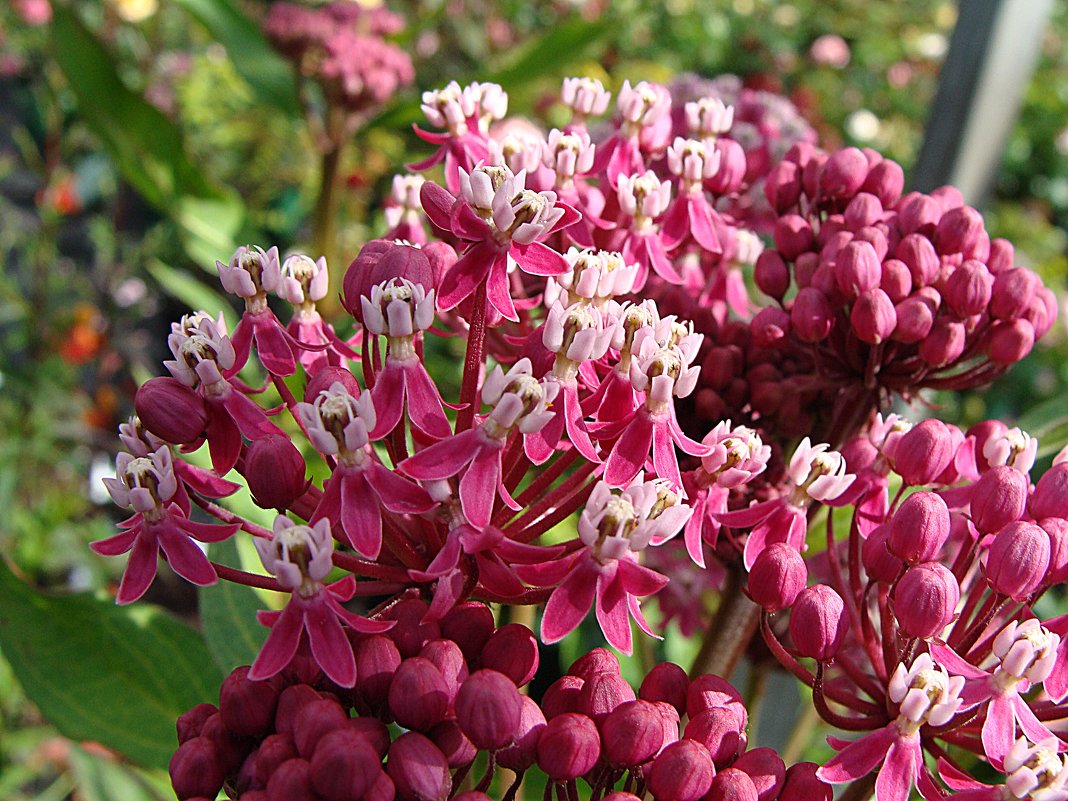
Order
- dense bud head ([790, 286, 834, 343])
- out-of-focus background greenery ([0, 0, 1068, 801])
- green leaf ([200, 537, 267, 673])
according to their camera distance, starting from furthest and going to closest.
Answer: out-of-focus background greenery ([0, 0, 1068, 801]), green leaf ([200, 537, 267, 673]), dense bud head ([790, 286, 834, 343])

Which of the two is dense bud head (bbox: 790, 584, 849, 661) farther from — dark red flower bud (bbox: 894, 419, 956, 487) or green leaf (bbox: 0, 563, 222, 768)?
green leaf (bbox: 0, 563, 222, 768)

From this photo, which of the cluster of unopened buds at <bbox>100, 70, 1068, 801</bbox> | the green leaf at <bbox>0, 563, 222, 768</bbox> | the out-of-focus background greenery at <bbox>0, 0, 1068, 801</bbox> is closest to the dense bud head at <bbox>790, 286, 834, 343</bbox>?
the cluster of unopened buds at <bbox>100, 70, 1068, 801</bbox>

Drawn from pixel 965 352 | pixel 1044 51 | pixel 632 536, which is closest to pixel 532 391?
pixel 632 536

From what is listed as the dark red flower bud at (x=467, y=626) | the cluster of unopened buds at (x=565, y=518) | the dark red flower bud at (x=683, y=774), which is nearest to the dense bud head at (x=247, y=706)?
the cluster of unopened buds at (x=565, y=518)

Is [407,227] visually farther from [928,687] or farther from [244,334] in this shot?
[928,687]

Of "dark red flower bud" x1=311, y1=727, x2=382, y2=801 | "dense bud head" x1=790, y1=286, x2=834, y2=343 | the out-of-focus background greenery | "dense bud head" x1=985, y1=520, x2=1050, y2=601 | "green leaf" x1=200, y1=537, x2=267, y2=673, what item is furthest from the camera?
the out-of-focus background greenery

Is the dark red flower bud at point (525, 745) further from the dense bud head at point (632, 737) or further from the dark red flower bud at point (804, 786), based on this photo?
the dark red flower bud at point (804, 786)
